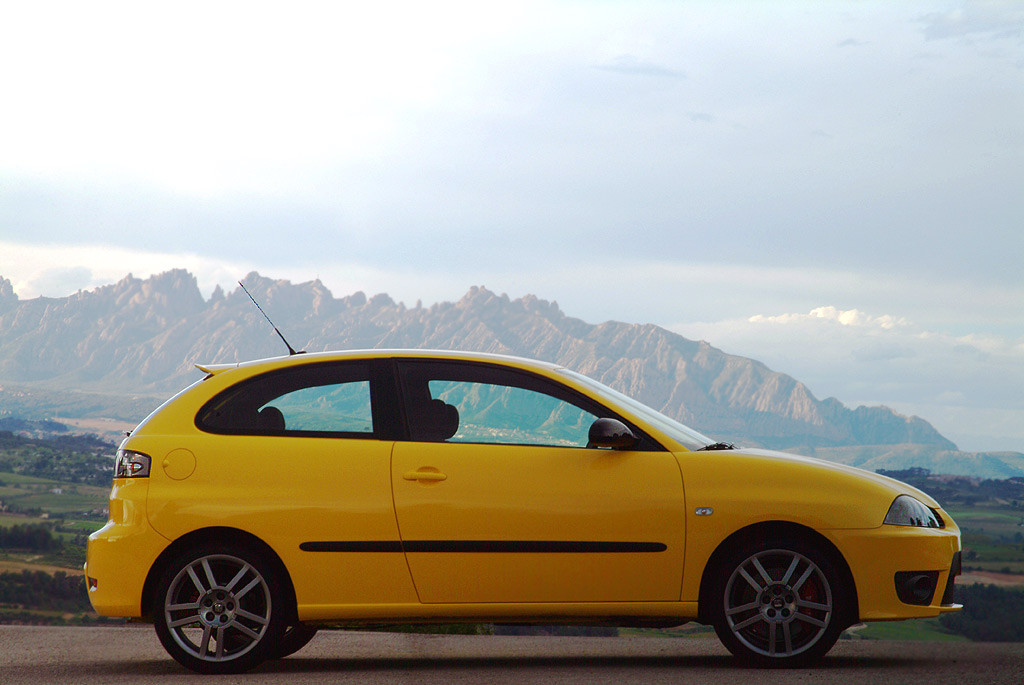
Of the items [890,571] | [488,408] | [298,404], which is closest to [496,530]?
[488,408]

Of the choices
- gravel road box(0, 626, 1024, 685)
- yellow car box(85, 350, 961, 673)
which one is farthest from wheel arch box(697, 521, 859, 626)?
gravel road box(0, 626, 1024, 685)

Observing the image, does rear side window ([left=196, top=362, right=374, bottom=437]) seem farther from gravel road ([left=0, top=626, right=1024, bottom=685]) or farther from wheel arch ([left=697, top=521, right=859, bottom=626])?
wheel arch ([left=697, top=521, right=859, bottom=626])

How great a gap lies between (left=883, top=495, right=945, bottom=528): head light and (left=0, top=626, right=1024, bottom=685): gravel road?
0.79m

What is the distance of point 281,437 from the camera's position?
5.64 metres

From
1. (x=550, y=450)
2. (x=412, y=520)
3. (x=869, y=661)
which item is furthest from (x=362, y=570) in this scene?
(x=869, y=661)

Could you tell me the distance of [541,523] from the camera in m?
5.44

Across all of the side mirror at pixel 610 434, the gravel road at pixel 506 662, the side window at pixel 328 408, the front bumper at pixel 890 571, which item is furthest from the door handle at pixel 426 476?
the front bumper at pixel 890 571

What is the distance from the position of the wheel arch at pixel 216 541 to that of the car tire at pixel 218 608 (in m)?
0.03

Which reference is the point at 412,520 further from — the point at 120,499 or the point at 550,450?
the point at 120,499

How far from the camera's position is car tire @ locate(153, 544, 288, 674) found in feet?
18.3

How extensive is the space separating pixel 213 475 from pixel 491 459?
1500mm

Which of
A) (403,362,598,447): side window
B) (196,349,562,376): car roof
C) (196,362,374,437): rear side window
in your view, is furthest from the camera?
(196,349,562,376): car roof

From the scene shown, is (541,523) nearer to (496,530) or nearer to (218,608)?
(496,530)

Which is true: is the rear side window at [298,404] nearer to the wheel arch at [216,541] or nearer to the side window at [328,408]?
the side window at [328,408]
